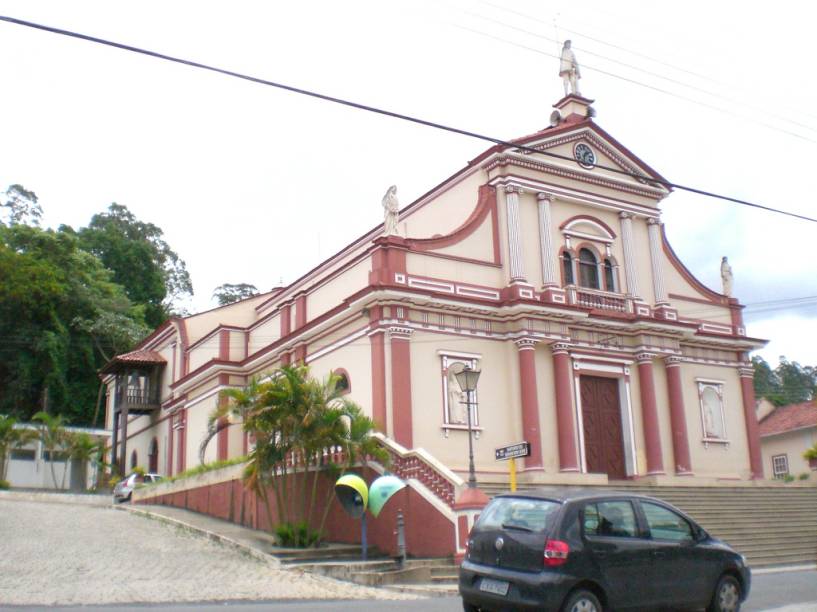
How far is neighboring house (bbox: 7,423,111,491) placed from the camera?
46125mm

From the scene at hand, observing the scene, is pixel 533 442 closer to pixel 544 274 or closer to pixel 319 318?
pixel 544 274

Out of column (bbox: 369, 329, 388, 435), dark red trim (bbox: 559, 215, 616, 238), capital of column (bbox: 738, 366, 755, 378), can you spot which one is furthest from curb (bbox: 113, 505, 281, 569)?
capital of column (bbox: 738, 366, 755, 378)

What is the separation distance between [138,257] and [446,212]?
42529mm

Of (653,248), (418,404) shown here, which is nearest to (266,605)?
(418,404)

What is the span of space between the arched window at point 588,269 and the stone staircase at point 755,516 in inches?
257

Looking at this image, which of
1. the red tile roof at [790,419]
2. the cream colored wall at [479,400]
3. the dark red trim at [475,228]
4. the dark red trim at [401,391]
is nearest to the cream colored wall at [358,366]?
the dark red trim at [401,391]

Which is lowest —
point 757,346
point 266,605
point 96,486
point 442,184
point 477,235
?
point 266,605

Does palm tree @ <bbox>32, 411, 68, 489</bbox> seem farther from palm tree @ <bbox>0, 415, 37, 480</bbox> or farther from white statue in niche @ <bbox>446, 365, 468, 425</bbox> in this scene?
white statue in niche @ <bbox>446, 365, 468, 425</bbox>

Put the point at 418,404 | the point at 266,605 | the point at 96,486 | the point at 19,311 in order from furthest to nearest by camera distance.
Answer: the point at 19,311, the point at 96,486, the point at 418,404, the point at 266,605

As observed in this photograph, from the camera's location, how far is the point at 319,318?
25672 mm

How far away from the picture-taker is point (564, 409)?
81.1 ft

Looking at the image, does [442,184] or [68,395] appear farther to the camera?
[68,395]

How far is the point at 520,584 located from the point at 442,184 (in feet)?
65.3

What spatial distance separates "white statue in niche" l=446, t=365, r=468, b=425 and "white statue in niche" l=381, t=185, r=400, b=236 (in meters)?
3.99
